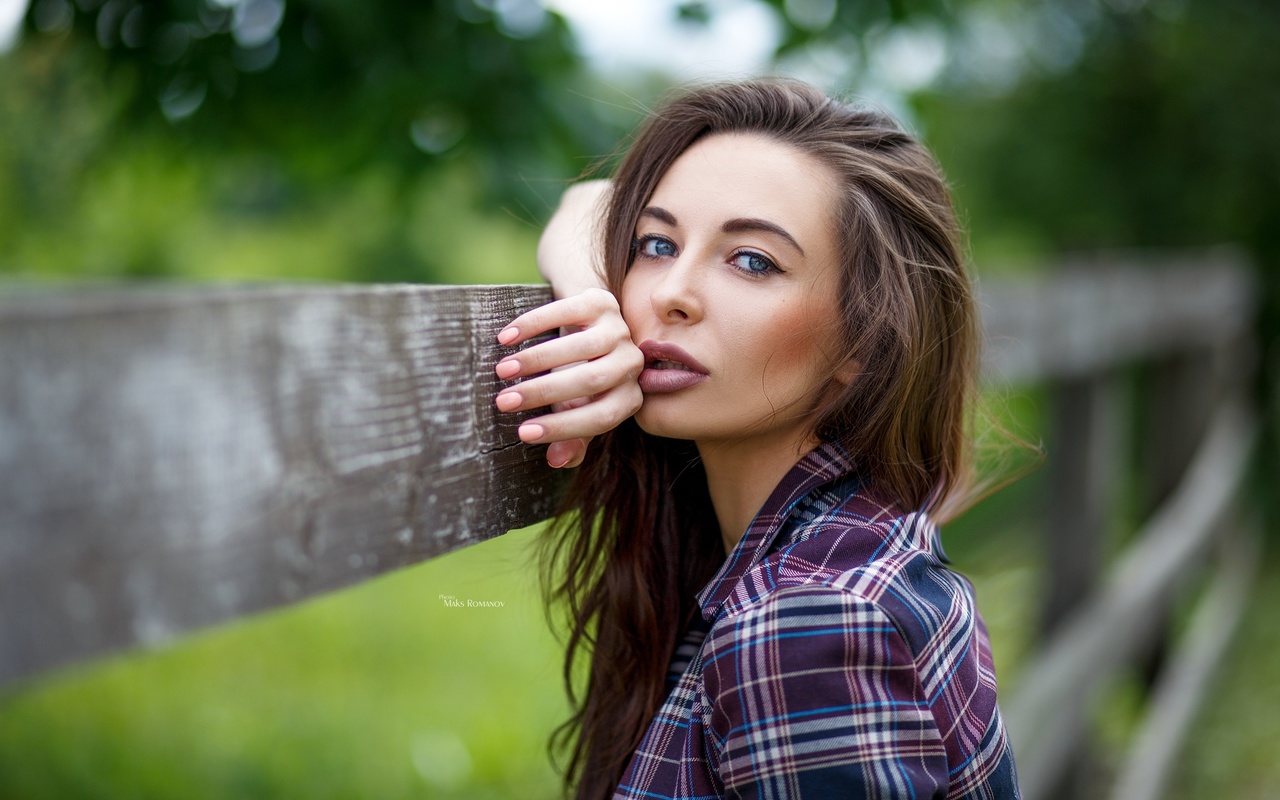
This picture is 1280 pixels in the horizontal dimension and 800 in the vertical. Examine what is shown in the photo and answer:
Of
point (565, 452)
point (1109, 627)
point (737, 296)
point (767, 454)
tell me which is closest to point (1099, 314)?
point (1109, 627)

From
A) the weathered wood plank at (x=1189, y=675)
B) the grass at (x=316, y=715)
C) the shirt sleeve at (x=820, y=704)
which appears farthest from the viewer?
the weathered wood plank at (x=1189, y=675)

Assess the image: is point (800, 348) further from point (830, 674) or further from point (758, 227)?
point (830, 674)

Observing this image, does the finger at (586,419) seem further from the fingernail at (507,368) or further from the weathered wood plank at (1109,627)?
the weathered wood plank at (1109,627)

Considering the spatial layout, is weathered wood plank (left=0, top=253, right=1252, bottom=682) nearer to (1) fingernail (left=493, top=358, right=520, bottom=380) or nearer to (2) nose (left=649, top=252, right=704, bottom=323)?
(1) fingernail (left=493, top=358, right=520, bottom=380)

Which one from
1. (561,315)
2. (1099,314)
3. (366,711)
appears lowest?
(366,711)

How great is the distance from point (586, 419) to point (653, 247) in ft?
Result: 0.91

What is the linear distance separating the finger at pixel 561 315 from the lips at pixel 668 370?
2.5 inches

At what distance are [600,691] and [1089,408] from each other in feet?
9.81

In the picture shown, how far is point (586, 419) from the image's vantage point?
3.75ft

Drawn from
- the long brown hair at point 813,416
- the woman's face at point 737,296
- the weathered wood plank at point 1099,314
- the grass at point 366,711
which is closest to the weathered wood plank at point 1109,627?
the grass at point 366,711

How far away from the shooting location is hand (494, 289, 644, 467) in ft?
3.59

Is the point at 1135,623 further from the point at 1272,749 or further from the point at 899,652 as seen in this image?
the point at 899,652

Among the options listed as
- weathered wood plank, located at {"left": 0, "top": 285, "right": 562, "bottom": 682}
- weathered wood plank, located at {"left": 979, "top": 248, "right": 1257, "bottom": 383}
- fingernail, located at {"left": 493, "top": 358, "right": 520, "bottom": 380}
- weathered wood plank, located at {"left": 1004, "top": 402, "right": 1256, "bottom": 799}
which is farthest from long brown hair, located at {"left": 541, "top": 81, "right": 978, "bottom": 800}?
weathered wood plank, located at {"left": 1004, "top": 402, "right": 1256, "bottom": 799}

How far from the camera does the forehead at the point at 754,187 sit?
49.7 inches
